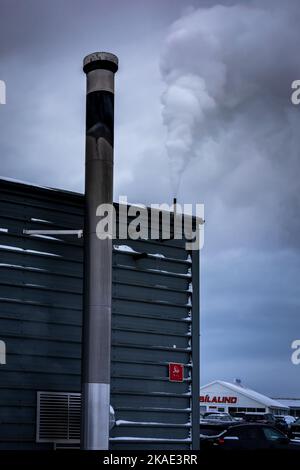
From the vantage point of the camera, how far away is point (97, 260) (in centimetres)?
1163

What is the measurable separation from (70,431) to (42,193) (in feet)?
12.5

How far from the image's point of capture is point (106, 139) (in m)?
12.1

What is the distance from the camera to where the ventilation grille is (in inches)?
452

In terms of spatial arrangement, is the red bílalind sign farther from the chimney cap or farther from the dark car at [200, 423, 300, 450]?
the chimney cap

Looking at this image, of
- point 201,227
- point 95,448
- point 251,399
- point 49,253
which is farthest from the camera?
point 251,399

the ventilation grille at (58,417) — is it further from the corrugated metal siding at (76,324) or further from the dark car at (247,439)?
the dark car at (247,439)

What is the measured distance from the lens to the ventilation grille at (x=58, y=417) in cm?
1147

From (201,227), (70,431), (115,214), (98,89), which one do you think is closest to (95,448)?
(70,431)

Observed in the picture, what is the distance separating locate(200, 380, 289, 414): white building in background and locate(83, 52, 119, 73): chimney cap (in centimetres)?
5577

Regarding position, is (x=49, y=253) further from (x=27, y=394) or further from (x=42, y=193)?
(x=27, y=394)

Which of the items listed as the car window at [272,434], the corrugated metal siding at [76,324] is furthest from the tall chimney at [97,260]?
the car window at [272,434]

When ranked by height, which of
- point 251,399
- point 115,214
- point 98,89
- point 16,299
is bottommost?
point 251,399

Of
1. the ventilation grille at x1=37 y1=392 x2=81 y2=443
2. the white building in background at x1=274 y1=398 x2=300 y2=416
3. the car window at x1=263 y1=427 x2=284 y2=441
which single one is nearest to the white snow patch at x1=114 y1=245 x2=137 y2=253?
the ventilation grille at x1=37 y1=392 x2=81 y2=443

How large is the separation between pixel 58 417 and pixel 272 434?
436 inches
